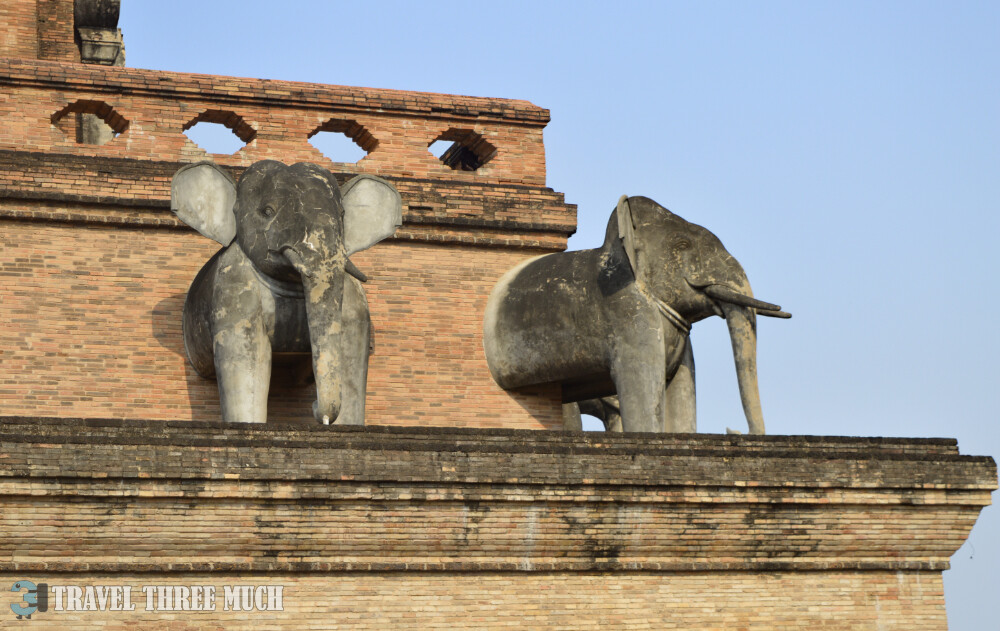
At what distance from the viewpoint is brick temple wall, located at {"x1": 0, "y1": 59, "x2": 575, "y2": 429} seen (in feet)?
46.5

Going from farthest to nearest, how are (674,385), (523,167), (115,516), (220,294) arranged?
(523,167)
(674,385)
(220,294)
(115,516)

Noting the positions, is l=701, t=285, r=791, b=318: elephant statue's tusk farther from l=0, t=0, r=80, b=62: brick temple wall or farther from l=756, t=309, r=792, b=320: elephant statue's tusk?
l=0, t=0, r=80, b=62: brick temple wall

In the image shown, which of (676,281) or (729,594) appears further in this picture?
(676,281)

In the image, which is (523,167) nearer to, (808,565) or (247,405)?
(247,405)

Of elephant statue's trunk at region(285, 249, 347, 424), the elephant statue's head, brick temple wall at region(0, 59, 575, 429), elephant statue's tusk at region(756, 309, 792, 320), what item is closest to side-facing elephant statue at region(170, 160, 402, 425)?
elephant statue's trunk at region(285, 249, 347, 424)

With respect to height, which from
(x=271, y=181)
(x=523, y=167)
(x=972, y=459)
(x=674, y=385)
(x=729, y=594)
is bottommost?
(x=729, y=594)

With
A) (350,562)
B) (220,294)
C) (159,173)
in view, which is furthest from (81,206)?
(350,562)

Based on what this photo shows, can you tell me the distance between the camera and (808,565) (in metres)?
11.8

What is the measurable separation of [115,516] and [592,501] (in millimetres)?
3060

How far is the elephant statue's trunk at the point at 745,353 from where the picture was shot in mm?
13484
